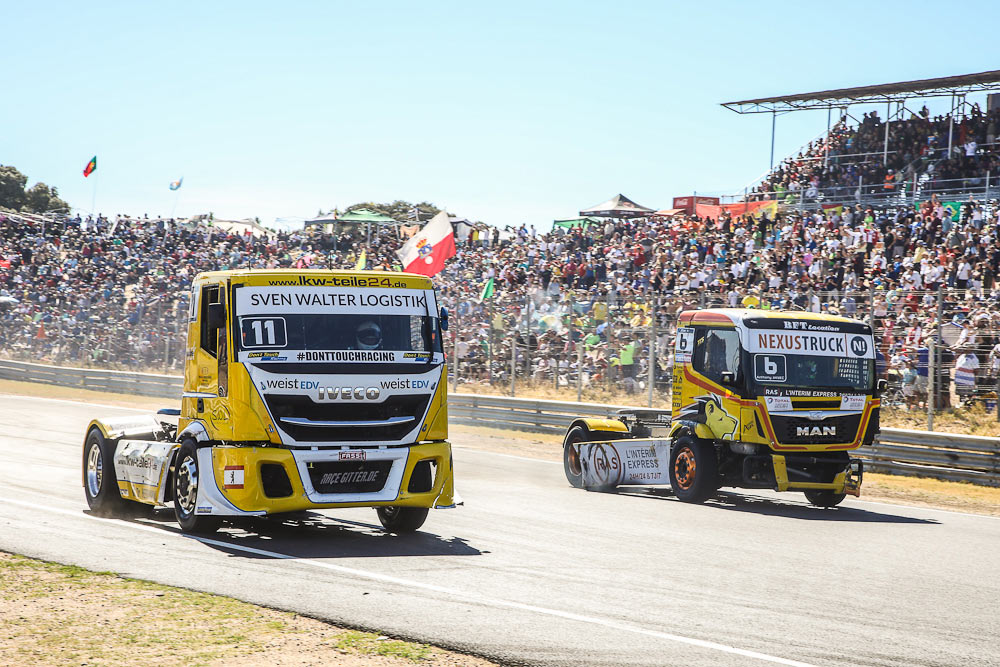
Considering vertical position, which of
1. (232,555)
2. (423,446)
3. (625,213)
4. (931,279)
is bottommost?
(232,555)

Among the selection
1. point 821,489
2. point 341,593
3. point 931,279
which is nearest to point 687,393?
point 821,489

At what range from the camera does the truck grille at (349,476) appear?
988 centimetres

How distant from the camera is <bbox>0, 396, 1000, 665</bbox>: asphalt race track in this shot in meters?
6.68

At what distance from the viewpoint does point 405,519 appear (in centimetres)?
1080

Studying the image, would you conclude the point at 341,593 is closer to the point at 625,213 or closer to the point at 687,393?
the point at 687,393

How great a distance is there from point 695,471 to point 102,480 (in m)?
6.93

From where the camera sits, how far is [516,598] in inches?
305

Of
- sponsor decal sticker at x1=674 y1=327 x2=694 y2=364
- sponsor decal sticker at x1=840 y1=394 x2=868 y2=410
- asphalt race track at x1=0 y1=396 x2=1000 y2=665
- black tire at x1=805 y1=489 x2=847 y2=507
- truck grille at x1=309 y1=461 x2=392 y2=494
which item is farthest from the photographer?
sponsor decal sticker at x1=674 y1=327 x2=694 y2=364

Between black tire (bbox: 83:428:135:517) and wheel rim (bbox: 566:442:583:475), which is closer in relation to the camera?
black tire (bbox: 83:428:135:517)

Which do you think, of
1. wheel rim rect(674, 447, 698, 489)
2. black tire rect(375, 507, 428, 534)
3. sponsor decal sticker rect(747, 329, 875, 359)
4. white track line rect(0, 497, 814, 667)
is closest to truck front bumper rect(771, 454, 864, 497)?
wheel rim rect(674, 447, 698, 489)

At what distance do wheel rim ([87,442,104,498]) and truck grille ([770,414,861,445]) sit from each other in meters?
7.68

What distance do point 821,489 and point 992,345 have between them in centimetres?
619

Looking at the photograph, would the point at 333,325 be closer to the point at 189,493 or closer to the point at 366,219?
the point at 189,493

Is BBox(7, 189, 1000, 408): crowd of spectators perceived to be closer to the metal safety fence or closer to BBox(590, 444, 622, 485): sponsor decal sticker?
the metal safety fence
